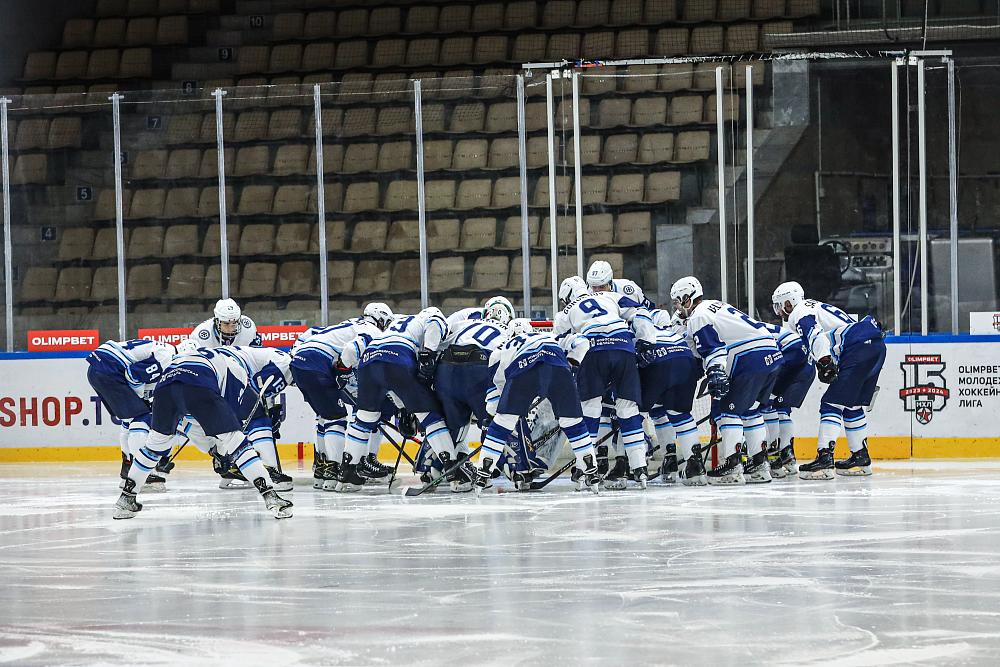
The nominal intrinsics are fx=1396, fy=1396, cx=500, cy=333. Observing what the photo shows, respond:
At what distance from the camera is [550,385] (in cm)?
829

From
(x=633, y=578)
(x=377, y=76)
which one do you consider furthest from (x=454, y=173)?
(x=633, y=578)

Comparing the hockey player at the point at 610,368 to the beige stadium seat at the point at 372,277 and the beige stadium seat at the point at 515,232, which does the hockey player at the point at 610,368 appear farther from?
the beige stadium seat at the point at 372,277

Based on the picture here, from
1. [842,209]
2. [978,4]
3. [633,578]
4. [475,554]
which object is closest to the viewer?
[633,578]

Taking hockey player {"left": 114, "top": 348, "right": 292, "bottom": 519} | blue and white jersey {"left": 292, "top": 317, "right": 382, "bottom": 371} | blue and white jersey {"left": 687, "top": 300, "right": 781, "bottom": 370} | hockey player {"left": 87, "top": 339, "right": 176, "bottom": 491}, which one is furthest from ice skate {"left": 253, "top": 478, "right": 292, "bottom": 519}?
blue and white jersey {"left": 687, "top": 300, "right": 781, "bottom": 370}

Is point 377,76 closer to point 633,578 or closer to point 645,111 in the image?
point 645,111

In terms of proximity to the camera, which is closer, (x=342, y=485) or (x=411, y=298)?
(x=342, y=485)

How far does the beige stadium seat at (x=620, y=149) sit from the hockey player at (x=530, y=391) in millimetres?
3091

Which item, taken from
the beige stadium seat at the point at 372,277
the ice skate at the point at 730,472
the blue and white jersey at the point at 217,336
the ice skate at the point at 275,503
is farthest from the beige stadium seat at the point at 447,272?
the ice skate at the point at 275,503

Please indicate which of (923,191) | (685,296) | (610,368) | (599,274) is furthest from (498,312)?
(923,191)

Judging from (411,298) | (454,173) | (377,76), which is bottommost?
(411,298)

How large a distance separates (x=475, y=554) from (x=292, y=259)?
5.87 m

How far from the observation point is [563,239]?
1109cm

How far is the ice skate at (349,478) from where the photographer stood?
29.5 ft

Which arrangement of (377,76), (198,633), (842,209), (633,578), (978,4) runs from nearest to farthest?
(198,633)
(633,578)
(842,209)
(978,4)
(377,76)
